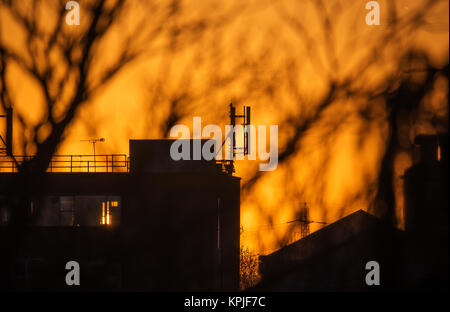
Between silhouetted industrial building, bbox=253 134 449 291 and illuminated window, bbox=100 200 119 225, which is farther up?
illuminated window, bbox=100 200 119 225

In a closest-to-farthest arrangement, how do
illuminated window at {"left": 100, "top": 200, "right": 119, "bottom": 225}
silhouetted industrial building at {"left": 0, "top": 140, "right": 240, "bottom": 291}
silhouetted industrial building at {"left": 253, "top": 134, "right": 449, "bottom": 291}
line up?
1. silhouetted industrial building at {"left": 253, "top": 134, "right": 449, "bottom": 291}
2. silhouetted industrial building at {"left": 0, "top": 140, "right": 240, "bottom": 291}
3. illuminated window at {"left": 100, "top": 200, "right": 119, "bottom": 225}

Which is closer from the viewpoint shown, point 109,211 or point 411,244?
point 411,244

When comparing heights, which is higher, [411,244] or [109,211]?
[109,211]

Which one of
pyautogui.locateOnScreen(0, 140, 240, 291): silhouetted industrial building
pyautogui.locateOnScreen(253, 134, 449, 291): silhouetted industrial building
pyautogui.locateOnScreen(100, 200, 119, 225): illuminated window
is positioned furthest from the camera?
pyautogui.locateOnScreen(100, 200, 119, 225): illuminated window

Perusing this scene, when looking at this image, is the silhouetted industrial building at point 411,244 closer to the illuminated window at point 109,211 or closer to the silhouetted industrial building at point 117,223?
the silhouetted industrial building at point 117,223

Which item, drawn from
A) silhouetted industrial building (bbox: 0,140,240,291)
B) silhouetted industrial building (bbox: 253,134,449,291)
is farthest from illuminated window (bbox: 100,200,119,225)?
silhouetted industrial building (bbox: 253,134,449,291)

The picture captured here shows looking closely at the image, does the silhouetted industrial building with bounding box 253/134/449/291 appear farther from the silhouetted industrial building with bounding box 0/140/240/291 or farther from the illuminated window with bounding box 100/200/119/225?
the illuminated window with bounding box 100/200/119/225

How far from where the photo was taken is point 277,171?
8695 mm

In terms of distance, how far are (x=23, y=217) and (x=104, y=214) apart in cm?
1150

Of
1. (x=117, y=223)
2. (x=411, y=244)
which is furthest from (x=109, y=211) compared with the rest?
(x=411, y=244)

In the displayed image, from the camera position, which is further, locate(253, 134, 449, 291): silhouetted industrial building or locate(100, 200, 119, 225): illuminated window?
locate(100, 200, 119, 225): illuminated window

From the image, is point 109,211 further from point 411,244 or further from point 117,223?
point 411,244
